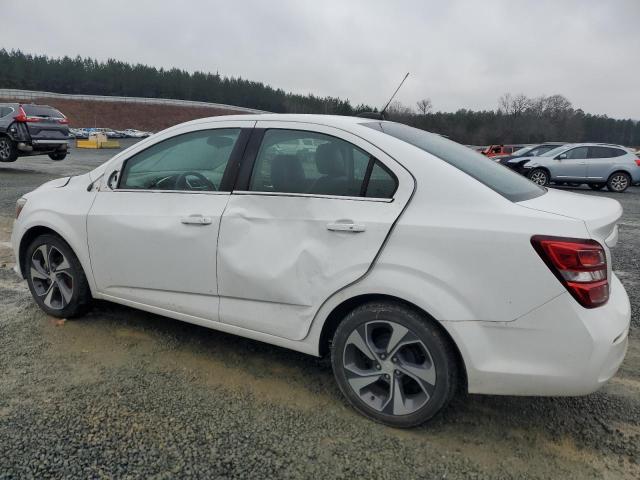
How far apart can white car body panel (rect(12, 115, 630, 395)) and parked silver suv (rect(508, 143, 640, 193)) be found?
1452cm

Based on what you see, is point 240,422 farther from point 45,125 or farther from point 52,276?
point 45,125

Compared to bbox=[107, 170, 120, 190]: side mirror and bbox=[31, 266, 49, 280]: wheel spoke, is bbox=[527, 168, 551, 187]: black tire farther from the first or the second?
bbox=[31, 266, 49, 280]: wheel spoke

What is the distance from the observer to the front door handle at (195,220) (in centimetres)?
281

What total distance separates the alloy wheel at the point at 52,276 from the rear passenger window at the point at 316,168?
5.72 ft

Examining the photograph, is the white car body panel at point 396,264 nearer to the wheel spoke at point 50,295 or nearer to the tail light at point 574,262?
the tail light at point 574,262

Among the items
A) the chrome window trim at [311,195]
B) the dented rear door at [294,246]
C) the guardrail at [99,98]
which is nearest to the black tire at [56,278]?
the dented rear door at [294,246]

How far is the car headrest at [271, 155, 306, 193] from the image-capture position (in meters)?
2.71

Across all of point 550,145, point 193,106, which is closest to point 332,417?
point 550,145

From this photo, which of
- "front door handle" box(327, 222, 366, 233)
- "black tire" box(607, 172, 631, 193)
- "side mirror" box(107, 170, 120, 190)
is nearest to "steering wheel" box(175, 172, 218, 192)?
"side mirror" box(107, 170, 120, 190)

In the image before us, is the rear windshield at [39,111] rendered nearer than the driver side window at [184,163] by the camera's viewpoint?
No

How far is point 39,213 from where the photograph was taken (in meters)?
3.55

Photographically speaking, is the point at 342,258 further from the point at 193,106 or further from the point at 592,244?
the point at 193,106

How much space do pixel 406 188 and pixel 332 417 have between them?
126 cm

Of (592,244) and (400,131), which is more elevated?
(400,131)
